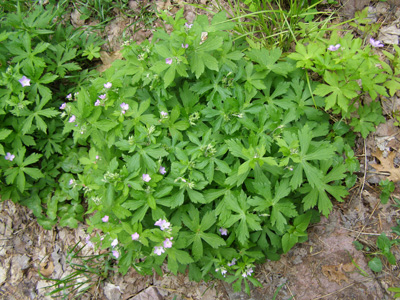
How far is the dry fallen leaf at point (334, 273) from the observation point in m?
2.73

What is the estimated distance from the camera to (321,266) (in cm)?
281

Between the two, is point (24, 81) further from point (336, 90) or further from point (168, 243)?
Result: point (336, 90)

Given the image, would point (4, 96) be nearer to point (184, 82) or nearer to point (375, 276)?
point (184, 82)

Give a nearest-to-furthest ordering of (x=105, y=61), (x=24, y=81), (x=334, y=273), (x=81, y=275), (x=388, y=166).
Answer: (x=334, y=273) < (x=388, y=166) < (x=24, y=81) < (x=81, y=275) < (x=105, y=61)

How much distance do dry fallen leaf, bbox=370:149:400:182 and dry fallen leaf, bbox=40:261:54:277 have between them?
12.2ft

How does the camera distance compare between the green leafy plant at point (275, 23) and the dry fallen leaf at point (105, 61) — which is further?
the dry fallen leaf at point (105, 61)

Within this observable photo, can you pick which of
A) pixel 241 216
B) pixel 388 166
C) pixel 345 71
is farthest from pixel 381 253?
pixel 345 71

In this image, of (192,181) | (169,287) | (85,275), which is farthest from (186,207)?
(85,275)

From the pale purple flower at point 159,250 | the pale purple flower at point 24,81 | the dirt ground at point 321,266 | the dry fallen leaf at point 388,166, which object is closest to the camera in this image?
the pale purple flower at point 159,250

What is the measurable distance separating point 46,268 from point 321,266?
3.04 m

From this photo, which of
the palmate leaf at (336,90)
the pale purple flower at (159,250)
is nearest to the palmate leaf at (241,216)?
the pale purple flower at (159,250)

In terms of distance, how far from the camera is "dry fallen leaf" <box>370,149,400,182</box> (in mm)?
2842

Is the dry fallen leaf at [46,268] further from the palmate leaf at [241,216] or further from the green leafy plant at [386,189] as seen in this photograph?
the green leafy plant at [386,189]

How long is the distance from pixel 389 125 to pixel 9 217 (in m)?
4.42
